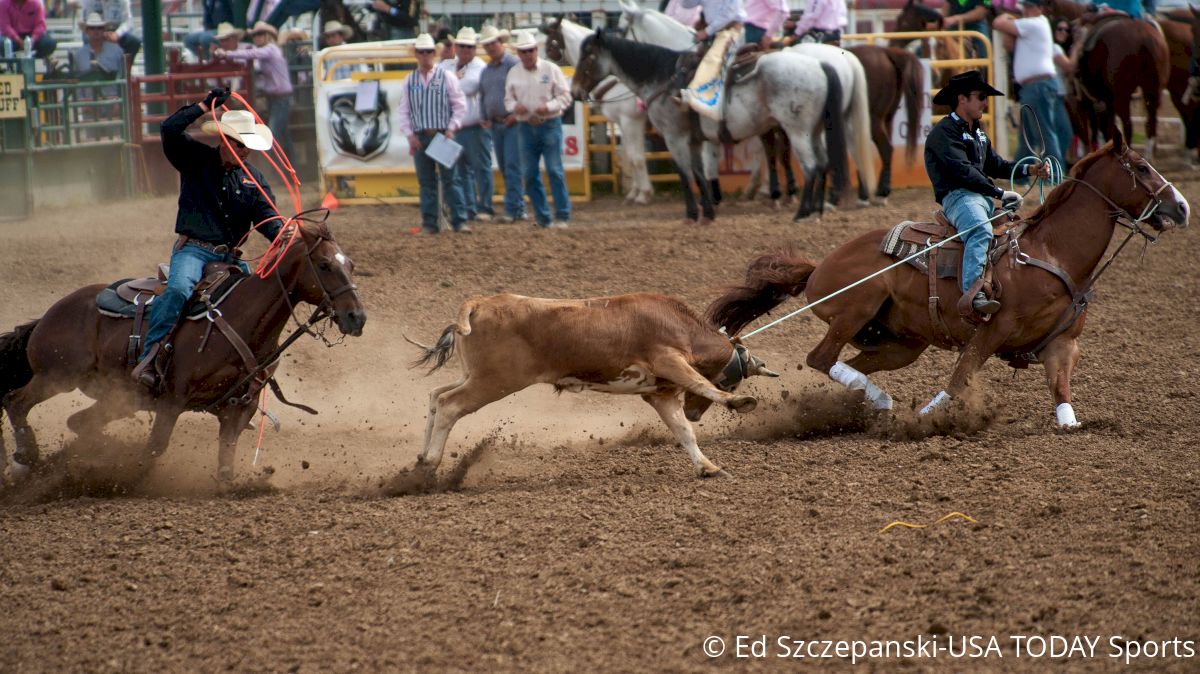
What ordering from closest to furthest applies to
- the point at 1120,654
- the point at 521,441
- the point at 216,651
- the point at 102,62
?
the point at 1120,654 → the point at 216,651 → the point at 521,441 → the point at 102,62

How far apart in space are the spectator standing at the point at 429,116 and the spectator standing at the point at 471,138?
14.2 inches

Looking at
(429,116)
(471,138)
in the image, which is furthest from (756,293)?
(471,138)

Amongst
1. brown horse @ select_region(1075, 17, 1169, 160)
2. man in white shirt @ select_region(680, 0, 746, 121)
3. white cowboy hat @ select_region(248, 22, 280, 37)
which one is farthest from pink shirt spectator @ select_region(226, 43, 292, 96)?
brown horse @ select_region(1075, 17, 1169, 160)

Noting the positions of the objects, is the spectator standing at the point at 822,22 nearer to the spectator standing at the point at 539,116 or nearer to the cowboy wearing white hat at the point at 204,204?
the spectator standing at the point at 539,116

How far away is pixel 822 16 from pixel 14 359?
10922mm

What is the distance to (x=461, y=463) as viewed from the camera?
6.97m

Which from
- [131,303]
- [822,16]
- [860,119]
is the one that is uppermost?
[822,16]

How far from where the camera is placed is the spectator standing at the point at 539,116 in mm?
13945

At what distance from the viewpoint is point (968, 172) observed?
734 cm

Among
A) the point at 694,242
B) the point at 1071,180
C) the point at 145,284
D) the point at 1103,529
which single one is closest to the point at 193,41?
the point at 694,242

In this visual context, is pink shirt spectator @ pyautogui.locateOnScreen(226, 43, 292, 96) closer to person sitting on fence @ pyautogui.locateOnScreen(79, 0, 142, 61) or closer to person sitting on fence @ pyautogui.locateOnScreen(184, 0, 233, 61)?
person sitting on fence @ pyautogui.locateOnScreen(184, 0, 233, 61)

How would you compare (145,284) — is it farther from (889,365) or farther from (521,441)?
→ (889,365)

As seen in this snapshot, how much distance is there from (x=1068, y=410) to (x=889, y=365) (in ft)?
4.06

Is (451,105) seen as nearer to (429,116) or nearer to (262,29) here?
(429,116)
